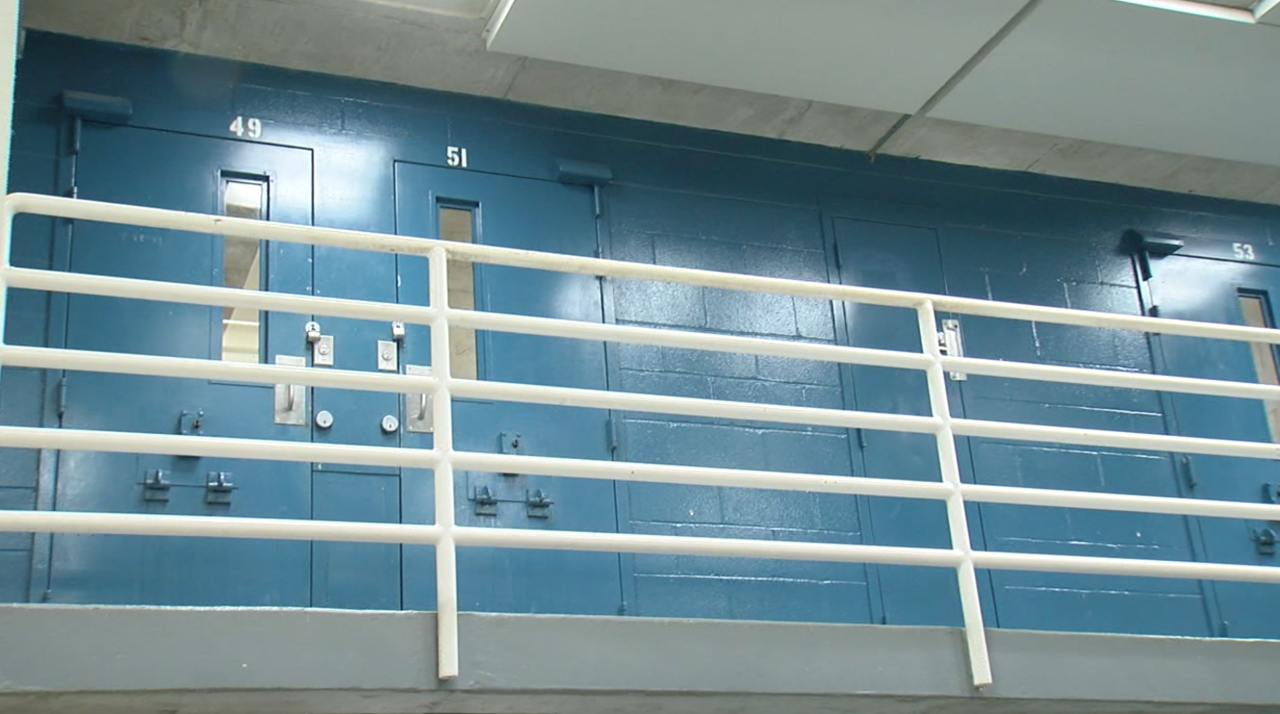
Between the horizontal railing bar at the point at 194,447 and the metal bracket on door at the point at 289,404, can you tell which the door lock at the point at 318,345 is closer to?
the metal bracket on door at the point at 289,404

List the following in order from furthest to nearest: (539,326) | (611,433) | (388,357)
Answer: (611,433)
(388,357)
(539,326)

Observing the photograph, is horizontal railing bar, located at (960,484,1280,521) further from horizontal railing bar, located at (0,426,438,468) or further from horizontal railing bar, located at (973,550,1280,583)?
horizontal railing bar, located at (0,426,438,468)

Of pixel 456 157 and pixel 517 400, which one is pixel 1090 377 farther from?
pixel 456 157

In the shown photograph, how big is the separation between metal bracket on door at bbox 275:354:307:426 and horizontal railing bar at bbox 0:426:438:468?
2354 millimetres

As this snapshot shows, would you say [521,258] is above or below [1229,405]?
above

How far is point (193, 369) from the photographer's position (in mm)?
3523

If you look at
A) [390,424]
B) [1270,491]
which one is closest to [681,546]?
[390,424]

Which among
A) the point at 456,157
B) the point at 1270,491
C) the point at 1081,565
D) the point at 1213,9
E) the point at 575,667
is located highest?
the point at 1213,9

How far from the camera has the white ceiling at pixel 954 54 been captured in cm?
604

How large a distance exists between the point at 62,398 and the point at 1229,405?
234 inches

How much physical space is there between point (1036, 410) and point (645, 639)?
162 inches

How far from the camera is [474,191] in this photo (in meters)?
6.70

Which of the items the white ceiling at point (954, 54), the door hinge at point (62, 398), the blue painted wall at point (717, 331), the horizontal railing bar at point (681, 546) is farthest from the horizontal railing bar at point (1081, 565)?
the door hinge at point (62, 398)

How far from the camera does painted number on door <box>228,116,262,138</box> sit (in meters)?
6.31
